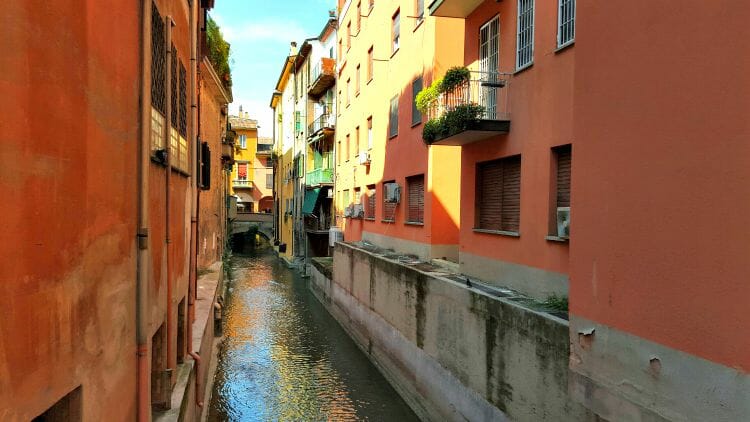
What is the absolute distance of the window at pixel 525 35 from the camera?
8.52m

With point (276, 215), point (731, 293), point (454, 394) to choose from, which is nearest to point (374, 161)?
point (454, 394)

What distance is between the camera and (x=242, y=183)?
56.7 m

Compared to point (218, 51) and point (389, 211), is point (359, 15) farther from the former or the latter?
point (389, 211)

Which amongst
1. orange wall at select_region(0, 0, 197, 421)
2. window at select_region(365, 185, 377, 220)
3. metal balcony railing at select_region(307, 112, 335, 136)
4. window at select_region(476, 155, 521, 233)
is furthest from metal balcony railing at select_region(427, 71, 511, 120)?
metal balcony railing at select_region(307, 112, 335, 136)

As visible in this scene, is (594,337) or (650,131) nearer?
(650,131)

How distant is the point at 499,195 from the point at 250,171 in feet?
166

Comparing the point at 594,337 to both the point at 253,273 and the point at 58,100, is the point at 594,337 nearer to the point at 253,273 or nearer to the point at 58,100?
the point at 58,100

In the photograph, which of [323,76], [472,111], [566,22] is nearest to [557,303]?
[472,111]

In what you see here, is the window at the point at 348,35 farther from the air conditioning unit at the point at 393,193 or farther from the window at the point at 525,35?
the window at the point at 525,35

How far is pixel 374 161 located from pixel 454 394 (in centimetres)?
1083

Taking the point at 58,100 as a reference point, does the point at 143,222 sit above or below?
below

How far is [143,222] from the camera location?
4543 millimetres

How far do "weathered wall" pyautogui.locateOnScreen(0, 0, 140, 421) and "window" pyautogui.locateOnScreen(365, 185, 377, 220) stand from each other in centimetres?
1459

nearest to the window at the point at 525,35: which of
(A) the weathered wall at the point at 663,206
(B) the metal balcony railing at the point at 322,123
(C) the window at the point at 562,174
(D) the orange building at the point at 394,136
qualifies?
(C) the window at the point at 562,174
